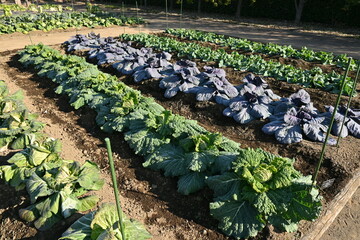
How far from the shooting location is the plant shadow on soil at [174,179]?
352 centimetres

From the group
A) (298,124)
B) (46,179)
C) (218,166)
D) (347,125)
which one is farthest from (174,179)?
(347,125)

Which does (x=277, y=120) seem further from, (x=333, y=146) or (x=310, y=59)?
(x=310, y=59)

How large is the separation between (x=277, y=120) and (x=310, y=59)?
573cm

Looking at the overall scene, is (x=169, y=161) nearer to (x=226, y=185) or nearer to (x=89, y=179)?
(x=226, y=185)

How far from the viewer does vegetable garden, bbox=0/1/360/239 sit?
3082mm

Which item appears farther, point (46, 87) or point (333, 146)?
point (46, 87)

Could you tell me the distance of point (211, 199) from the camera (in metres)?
3.57

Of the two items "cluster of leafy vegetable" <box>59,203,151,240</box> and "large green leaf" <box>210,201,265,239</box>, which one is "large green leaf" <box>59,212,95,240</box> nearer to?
"cluster of leafy vegetable" <box>59,203,151,240</box>

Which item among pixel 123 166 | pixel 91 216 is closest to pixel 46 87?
pixel 123 166

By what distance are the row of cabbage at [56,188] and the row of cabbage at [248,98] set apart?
3.25 m

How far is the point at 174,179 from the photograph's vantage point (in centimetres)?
400

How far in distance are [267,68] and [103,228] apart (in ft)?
24.0

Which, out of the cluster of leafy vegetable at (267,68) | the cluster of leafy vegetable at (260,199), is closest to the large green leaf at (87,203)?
the cluster of leafy vegetable at (260,199)

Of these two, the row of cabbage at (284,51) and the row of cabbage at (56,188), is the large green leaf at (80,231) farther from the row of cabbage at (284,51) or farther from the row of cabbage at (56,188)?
the row of cabbage at (284,51)
